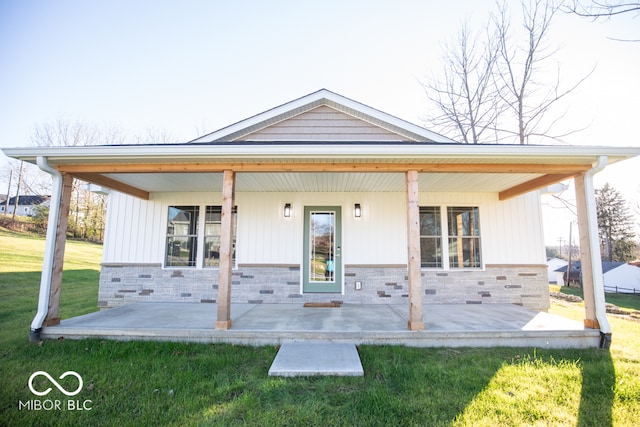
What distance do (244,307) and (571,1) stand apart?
313 inches

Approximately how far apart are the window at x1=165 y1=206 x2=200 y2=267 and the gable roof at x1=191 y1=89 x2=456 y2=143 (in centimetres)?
169

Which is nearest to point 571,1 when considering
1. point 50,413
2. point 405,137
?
point 405,137

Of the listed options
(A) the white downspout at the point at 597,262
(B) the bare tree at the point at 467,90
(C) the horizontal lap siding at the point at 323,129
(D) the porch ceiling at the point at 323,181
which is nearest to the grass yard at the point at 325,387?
(A) the white downspout at the point at 597,262

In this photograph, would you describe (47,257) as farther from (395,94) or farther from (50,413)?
(395,94)

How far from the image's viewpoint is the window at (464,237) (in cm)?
664

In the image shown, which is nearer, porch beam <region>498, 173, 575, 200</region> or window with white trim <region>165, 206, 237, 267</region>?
porch beam <region>498, 173, 575, 200</region>

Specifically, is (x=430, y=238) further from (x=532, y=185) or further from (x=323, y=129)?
(x=323, y=129)

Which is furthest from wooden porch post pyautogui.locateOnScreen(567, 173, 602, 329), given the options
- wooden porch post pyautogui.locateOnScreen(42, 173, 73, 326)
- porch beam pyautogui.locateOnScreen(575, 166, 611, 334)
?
wooden porch post pyautogui.locateOnScreen(42, 173, 73, 326)

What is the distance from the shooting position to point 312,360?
3.43 m

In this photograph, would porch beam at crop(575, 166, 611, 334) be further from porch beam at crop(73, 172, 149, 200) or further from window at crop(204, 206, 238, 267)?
porch beam at crop(73, 172, 149, 200)

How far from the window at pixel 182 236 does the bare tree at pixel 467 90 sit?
38.2ft

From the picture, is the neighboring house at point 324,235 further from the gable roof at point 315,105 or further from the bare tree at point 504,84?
the bare tree at point 504,84

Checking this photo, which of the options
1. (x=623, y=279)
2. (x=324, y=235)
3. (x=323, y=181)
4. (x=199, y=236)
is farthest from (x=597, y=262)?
(x=623, y=279)

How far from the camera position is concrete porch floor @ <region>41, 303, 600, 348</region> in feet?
13.4
